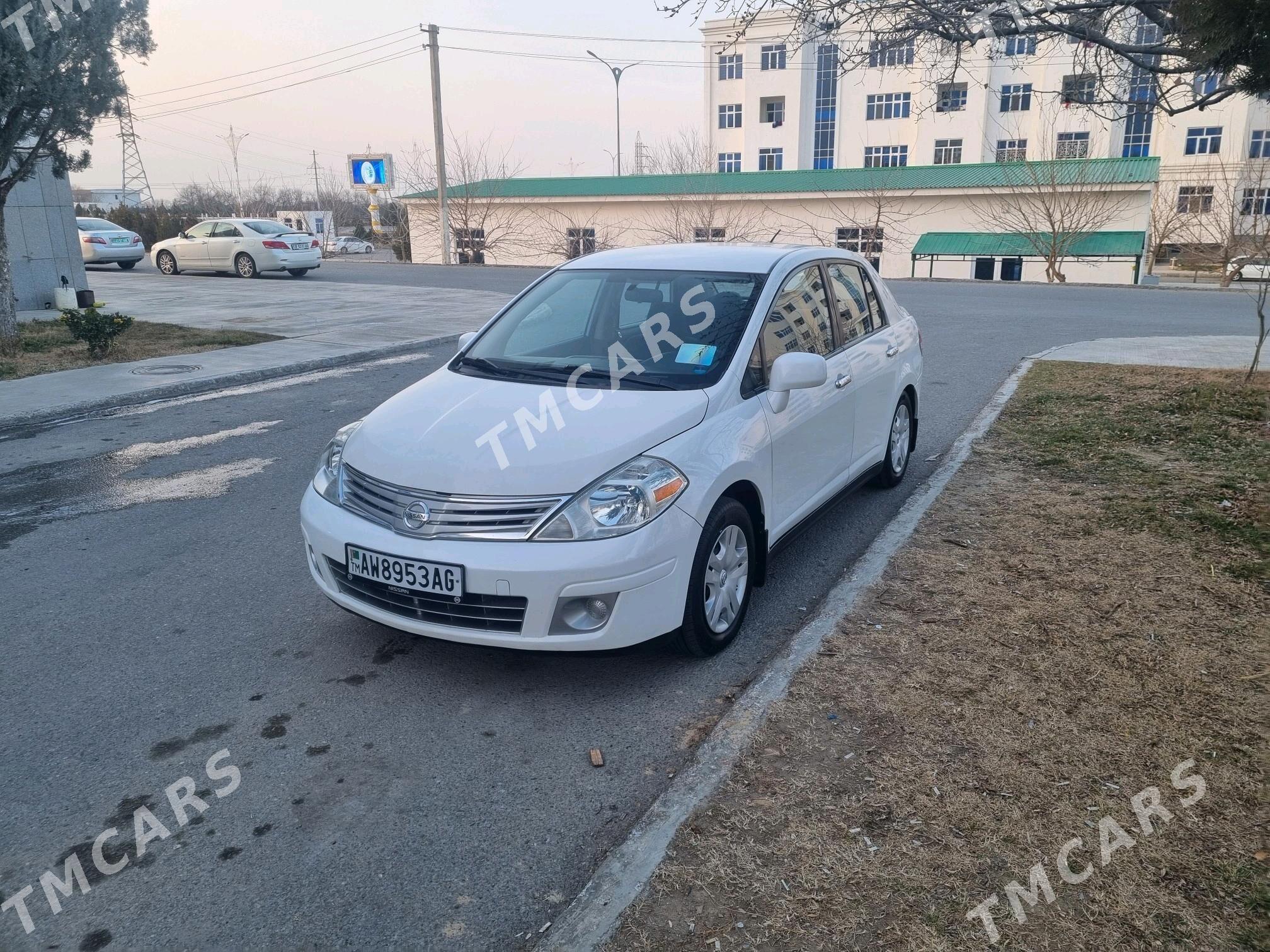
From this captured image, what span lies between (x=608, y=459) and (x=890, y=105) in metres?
62.5

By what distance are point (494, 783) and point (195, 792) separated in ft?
3.31

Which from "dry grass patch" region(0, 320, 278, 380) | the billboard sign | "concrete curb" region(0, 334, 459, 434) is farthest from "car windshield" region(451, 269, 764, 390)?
the billboard sign

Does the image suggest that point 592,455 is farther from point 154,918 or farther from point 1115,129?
point 1115,129

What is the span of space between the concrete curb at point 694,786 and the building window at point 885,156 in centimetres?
6055

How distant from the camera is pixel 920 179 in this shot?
140 ft

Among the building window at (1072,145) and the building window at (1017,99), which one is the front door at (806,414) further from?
the building window at (1017,99)

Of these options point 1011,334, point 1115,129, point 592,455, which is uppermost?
point 1115,129

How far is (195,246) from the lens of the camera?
25312 millimetres

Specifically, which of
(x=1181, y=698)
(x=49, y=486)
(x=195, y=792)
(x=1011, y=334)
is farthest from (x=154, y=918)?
(x=1011, y=334)

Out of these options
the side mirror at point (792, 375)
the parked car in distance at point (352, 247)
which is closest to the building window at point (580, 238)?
the parked car in distance at point (352, 247)

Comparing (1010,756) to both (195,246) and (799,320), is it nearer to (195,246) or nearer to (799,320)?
(799,320)

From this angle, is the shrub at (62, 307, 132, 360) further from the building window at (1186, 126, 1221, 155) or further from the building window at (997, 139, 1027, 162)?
the building window at (1186, 126, 1221, 155)

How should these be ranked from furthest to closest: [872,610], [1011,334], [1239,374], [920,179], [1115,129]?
[1115,129]
[920,179]
[1011,334]
[1239,374]
[872,610]

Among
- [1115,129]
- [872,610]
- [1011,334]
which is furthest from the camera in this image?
[1115,129]
